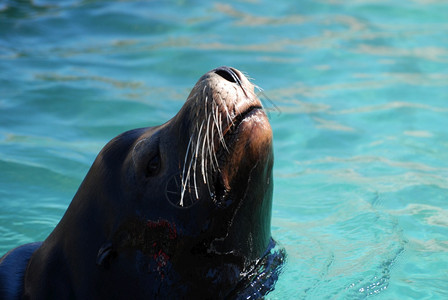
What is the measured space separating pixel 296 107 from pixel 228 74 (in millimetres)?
4441

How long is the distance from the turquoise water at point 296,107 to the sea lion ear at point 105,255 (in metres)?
1.08

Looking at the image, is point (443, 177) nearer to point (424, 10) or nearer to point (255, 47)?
point (255, 47)

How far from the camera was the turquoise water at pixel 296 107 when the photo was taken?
493 centimetres

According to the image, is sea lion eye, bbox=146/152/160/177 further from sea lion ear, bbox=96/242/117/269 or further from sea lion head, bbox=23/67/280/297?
sea lion ear, bbox=96/242/117/269

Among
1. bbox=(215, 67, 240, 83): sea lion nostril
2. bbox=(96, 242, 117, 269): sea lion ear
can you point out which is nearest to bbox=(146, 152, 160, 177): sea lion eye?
bbox=(96, 242, 117, 269): sea lion ear

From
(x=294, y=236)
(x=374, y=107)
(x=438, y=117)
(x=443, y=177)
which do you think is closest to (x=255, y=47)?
(x=374, y=107)

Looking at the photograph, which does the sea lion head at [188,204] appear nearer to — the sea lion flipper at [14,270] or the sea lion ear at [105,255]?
the sea lion ear at [105,255]

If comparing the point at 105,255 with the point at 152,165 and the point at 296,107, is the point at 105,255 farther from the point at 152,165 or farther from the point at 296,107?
the point at 296,107

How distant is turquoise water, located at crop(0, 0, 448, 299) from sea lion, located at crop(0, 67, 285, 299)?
1.97 feet

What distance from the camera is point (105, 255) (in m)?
3.44

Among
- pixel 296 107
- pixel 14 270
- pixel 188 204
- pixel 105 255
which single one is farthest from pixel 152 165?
pixel 296 107

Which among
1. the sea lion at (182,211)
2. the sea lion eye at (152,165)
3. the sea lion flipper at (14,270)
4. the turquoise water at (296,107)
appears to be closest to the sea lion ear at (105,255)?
the sea lion at (182,211)

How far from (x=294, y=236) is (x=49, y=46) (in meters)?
5.58

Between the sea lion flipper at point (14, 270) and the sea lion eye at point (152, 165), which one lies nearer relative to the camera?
the sea lion eye at point (152, 165)
